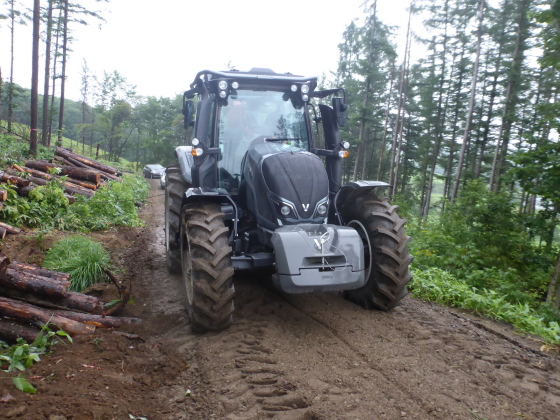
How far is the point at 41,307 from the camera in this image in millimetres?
4207

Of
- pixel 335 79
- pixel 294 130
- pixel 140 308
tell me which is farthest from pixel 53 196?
pixel 335 79

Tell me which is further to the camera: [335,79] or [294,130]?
[335,79]

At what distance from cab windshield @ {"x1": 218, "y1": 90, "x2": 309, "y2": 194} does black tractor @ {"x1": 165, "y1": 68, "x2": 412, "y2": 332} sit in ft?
0.04

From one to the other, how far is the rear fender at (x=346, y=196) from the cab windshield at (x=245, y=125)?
85cm

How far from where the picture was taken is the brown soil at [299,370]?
117 inches

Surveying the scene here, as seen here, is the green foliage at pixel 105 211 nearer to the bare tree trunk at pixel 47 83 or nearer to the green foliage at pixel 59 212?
the green foliage at pixel 59 212

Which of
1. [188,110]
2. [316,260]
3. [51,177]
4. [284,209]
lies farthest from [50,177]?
[316,260]

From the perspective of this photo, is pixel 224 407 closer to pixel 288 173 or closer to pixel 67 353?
pixel 67 353

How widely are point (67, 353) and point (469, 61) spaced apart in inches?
1202

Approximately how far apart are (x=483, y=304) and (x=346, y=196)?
2.52m

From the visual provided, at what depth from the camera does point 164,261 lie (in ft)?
24.8

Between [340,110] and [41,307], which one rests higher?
[340,110]

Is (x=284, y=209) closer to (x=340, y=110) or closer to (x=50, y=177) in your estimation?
(x=340, y=110)

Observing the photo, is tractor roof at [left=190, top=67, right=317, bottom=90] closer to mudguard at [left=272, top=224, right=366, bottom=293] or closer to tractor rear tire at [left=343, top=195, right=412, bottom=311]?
tractor rear tire at [left=343, top=195, right=412, bottom=311]
